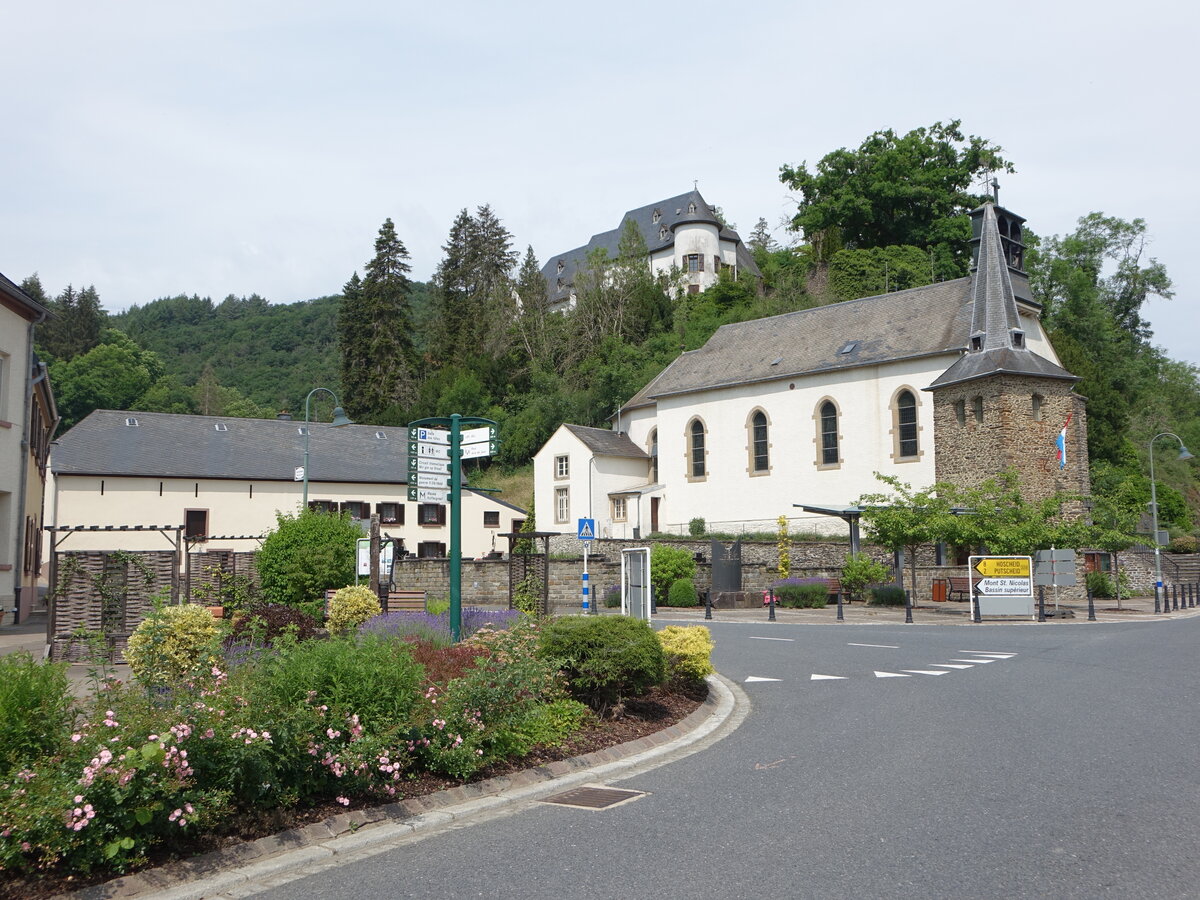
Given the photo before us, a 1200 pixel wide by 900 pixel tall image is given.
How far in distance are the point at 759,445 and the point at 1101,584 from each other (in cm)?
1623

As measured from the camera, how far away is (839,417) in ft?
146

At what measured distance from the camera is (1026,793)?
7453 mm

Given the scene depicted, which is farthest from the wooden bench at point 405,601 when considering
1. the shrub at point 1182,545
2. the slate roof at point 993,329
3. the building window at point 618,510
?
the shrub at point 1182,545

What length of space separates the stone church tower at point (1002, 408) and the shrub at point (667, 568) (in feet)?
39.7

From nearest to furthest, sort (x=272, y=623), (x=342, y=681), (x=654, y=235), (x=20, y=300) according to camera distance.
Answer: (x=342, y=681) → (x=272, y=623) → (x=20, y=300) → (x=654, y=235)

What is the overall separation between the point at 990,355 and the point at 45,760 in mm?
39301

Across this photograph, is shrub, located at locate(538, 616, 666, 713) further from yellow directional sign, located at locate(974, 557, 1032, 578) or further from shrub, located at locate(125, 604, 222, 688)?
yellow directional sign, located at locate(974, 557, 1032, 578)

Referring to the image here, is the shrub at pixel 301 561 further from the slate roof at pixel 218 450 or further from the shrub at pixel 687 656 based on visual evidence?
the slate roof at pixel 218 450

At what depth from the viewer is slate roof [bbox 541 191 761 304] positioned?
81500 millimetres

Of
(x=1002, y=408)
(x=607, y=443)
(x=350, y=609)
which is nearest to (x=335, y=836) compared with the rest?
(x=350, y=609)

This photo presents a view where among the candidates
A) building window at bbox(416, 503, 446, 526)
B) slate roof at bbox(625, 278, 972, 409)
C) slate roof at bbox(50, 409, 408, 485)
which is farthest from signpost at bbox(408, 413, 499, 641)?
building window at bbox(416, 503, 446, 526)

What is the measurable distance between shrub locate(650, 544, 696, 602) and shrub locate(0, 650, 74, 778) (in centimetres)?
2872

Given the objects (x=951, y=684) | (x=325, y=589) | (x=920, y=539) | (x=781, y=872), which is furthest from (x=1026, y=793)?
(x=920, y=539)

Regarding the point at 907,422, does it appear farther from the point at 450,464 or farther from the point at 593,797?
the point at 593,797
